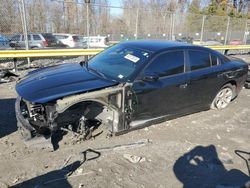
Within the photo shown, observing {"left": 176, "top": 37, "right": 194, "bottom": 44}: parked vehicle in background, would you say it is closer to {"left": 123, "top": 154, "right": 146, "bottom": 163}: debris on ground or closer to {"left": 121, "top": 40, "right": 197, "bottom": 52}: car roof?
{"left": 121, "top": 40, "right": 197, "bottom": 52}: car roof

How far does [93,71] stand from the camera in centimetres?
504

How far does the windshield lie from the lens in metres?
4.81

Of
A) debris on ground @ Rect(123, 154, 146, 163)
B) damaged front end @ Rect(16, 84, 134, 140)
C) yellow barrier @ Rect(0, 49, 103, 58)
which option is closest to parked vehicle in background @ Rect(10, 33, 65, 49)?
yellow barrier @ Rect(0, 49, 103, 58)

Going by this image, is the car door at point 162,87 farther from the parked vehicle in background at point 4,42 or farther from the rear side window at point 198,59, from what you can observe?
the parked vehicle in background at point 4,42

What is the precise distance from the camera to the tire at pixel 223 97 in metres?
6.47

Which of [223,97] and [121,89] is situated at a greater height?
[121,89]

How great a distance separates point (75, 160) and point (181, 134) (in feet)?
7.26

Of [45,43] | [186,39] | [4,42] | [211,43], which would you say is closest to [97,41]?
[45,43]

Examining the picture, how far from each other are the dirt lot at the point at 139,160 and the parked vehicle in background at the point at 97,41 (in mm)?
7680

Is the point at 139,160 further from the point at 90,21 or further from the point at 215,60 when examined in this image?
the point at 90,21

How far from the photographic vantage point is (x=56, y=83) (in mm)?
4316

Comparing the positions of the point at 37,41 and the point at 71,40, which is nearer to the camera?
the point at 37,41

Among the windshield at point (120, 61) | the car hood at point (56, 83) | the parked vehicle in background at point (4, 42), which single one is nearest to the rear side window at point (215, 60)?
the windshield at point (120, 61)

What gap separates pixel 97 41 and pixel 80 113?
10.5 metres
